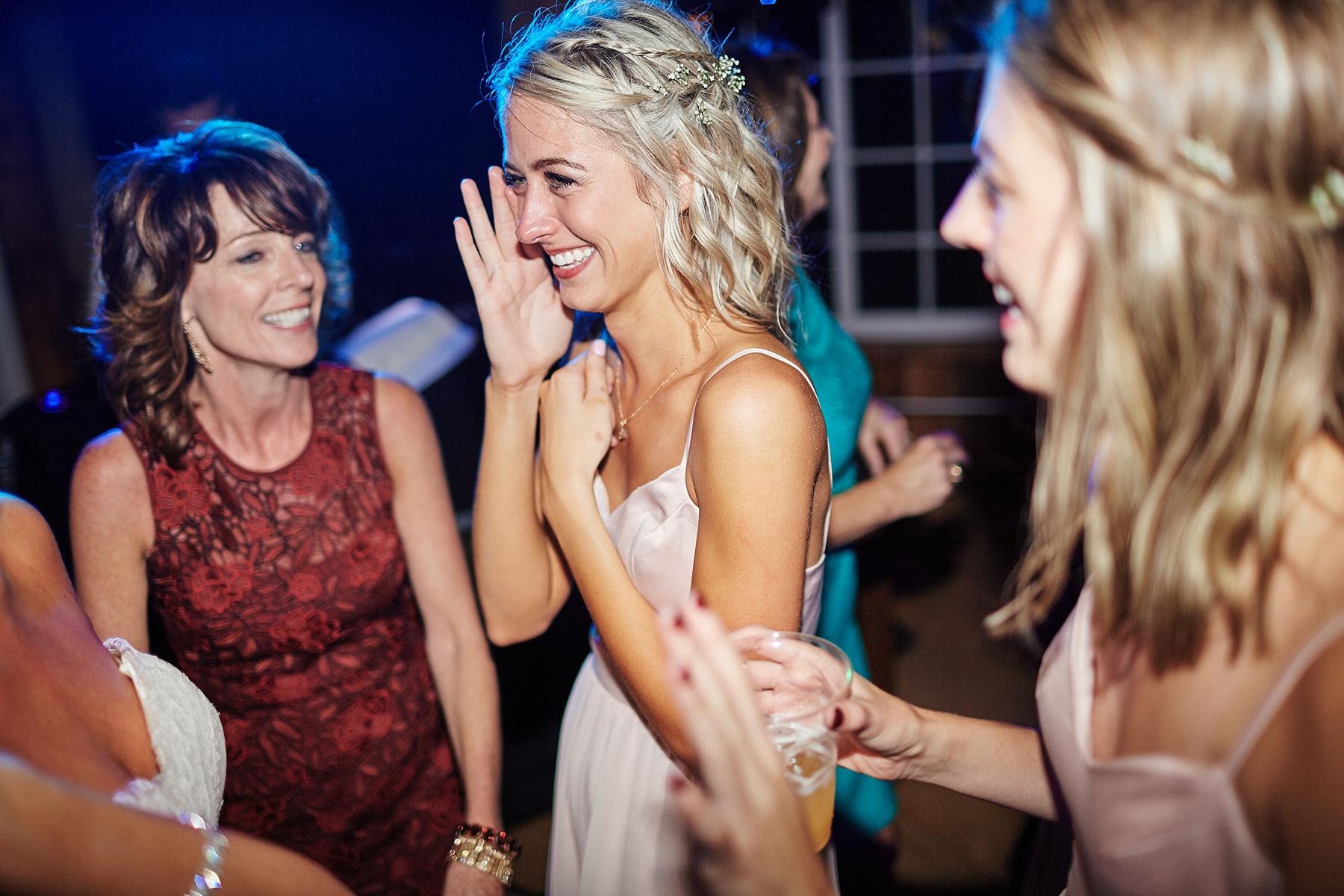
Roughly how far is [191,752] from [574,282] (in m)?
0.86

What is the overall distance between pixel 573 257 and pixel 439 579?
69cm

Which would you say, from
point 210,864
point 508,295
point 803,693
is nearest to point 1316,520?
point 803,693

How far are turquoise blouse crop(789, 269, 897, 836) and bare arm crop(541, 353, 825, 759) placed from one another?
61 cm

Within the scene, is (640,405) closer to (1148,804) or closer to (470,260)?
(470,260)

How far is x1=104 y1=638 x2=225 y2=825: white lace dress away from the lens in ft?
3.59

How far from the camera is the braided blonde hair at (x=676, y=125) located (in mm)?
1454

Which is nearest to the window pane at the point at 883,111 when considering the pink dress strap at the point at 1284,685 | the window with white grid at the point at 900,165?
the window with white grid at the point at 900,165

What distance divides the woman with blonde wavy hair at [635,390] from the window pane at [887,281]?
4.07m

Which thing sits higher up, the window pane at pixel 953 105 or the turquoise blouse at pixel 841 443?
the window pane at pixel 953 105

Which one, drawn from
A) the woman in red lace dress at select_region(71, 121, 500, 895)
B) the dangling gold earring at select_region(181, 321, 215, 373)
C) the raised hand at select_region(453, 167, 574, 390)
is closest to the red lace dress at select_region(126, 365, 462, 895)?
the woman in red lace dress at select_region(71, 121, 500, 895)

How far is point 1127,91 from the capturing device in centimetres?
77

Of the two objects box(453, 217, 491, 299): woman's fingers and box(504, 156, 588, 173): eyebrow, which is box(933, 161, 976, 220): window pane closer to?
box(453, 217, 491, 299): woman's fingers

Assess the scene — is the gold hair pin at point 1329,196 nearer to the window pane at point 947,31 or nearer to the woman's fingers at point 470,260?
the woman's fingers at point 470,260

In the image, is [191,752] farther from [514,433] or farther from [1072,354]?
[1072,354]
